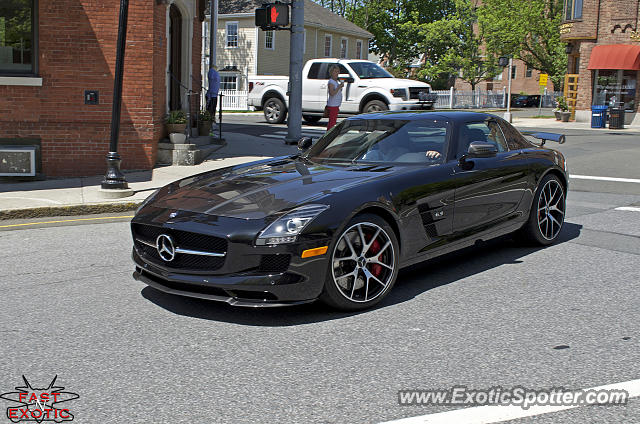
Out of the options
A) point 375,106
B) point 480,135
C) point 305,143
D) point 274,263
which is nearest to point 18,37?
point 305,143

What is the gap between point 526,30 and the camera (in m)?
55.8

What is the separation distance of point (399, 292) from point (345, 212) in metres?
1.08

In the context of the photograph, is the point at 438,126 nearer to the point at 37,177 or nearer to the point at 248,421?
the point at 248,421

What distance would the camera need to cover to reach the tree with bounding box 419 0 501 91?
191 feet

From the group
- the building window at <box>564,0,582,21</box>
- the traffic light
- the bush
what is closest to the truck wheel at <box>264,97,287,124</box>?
the traffic light

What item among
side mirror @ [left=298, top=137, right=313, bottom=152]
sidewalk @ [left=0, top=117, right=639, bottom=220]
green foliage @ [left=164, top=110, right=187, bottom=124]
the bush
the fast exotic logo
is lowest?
the fast exotic logo

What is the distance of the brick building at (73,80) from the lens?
483 inches

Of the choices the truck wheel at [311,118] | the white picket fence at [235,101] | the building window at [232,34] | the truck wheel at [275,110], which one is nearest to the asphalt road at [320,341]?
the truck wheel at [275,110]

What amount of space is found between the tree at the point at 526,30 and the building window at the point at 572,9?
1551 centimetres

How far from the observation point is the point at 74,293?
5.80 meters

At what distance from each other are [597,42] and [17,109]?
32518mm

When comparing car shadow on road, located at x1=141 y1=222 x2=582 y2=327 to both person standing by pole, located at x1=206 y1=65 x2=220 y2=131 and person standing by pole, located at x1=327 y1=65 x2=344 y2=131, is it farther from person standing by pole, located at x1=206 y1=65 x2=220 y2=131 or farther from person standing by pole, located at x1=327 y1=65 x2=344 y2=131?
person standing by pole, located at x1=206 y1=65 x2=220 y2=131

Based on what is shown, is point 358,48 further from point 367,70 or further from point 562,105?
point 367,70

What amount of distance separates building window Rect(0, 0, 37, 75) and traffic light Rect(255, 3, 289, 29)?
181 inches
